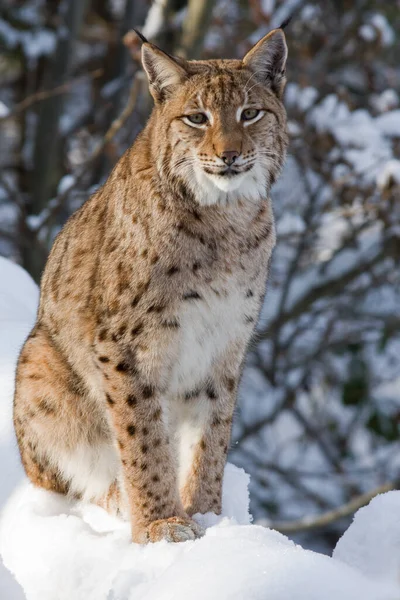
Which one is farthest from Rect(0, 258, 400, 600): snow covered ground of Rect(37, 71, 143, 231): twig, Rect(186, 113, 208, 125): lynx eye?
Rect(37, 71, 143, 231): twig

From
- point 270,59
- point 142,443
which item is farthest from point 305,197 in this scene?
point 142,443

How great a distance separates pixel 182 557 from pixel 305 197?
6822mm

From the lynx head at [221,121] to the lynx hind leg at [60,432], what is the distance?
0.78 meters

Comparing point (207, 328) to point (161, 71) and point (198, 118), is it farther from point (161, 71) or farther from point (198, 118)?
point (161, 71)

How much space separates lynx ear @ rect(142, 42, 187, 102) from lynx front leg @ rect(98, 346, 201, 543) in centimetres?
89

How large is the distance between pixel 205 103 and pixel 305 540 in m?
7.76

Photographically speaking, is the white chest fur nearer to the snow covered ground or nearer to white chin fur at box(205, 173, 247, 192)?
white chin fur at box(205, 173, 247, 192)

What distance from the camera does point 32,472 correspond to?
11.5ft

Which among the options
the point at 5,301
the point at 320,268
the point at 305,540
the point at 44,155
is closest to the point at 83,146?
the point at 44,155

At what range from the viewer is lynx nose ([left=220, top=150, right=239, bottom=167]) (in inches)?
120

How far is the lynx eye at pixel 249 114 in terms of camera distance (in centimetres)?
317

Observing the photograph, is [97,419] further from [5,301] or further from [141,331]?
[5,301]

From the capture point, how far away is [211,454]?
3352 millimetres

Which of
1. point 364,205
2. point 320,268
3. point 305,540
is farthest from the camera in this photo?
point 305,540
